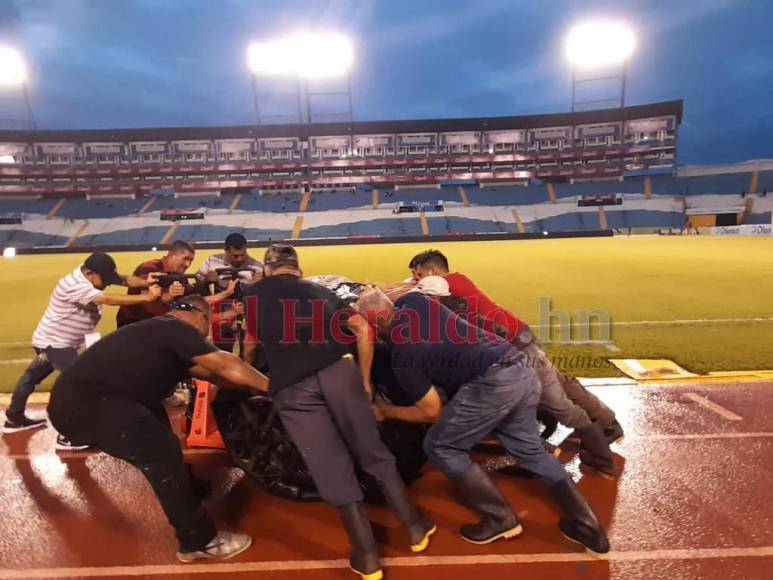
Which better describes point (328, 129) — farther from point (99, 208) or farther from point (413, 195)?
point (99, 208)

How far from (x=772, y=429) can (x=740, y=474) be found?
3.53 ft

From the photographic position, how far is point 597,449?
136 inches

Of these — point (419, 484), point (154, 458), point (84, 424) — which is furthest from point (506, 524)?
point (84, 424)

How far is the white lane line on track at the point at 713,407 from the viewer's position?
442 cm

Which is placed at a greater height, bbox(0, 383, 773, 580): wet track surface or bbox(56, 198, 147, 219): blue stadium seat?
bbox(56, 198, 147, 219): blue stadium seat

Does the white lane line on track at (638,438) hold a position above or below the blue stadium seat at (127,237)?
below

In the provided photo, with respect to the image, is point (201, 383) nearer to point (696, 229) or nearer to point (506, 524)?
point (506, 524)

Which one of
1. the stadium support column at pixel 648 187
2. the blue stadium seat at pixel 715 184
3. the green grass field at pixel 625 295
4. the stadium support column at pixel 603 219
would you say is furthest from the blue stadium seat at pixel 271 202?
the blue stadium seat at pixel 715 184

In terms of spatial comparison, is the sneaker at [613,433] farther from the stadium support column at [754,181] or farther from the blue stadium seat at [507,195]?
the stadium support column at [754,181]

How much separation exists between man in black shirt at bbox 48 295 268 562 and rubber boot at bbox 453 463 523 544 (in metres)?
1.35

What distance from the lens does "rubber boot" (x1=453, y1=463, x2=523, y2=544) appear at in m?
2.81

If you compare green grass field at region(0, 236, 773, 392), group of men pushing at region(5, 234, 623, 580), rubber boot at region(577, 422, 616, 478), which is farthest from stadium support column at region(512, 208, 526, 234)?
group of men pushing at region(5, 234, 623, 580)

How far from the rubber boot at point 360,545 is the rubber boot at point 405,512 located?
185mm

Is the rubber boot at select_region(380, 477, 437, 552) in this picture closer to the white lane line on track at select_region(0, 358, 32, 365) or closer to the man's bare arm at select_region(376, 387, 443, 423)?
the man's bare arm at select_region(376, 387, 443, 423)
